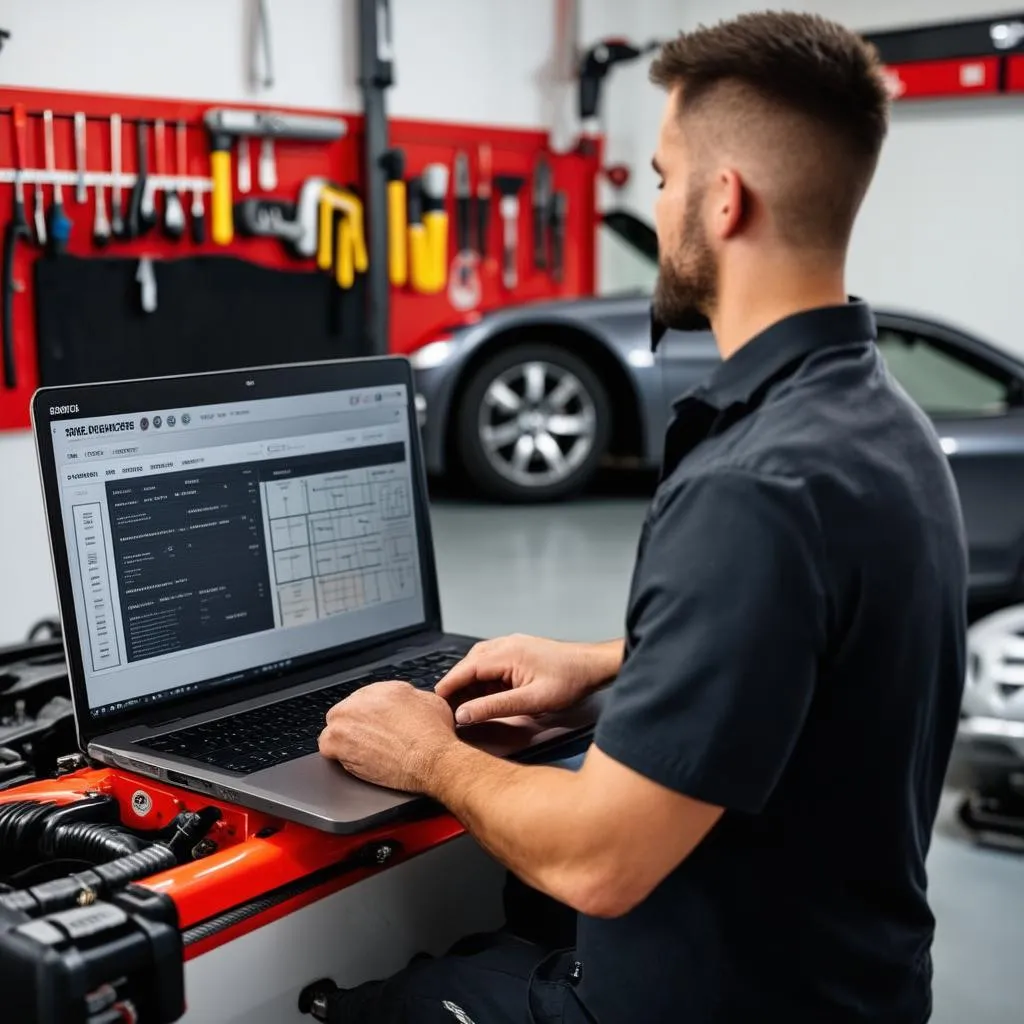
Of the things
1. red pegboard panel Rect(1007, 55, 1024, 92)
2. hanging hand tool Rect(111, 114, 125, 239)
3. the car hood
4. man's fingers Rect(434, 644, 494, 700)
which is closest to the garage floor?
the car hood

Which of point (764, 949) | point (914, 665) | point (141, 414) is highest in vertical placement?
point (141, 414)

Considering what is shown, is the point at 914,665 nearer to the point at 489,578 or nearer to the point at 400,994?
the point at 400,994

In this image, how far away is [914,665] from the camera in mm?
1019

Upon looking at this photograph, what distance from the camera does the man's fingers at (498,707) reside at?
51.4 inches

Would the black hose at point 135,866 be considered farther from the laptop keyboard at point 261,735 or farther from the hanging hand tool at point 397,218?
the hanging hand tool at point 397,218

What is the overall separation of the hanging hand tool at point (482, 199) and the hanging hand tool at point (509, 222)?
0.08 m

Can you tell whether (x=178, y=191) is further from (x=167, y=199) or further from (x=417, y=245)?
(x=417, y=245)

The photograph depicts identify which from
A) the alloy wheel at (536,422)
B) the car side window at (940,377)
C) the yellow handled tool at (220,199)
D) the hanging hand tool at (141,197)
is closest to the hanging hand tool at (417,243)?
the alloy wheel at (536,422)

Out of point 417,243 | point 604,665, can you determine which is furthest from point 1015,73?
point 604,665

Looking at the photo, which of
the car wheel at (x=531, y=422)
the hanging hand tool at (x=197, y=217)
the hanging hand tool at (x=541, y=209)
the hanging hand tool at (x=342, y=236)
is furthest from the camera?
the hanging hand tool at (x=541, y=209)

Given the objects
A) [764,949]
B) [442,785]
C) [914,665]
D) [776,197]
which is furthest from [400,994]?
[776,197]

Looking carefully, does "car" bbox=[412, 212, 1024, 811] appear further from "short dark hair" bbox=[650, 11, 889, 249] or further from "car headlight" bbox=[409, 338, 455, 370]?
"short dark hair" bbox=[650, 11, 889, 249]

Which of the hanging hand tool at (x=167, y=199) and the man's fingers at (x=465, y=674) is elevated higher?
the hanging hand tool at (x=167, y=199)

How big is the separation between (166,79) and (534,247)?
2.38 metres
